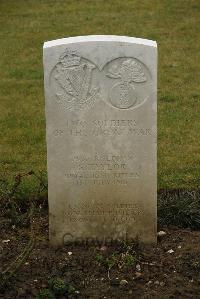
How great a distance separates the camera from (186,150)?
24.2ft

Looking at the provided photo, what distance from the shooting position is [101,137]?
5.11m

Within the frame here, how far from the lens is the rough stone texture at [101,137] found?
4.95 meters

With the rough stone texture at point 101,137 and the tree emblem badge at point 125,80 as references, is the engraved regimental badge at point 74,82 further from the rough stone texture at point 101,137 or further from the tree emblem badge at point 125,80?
the tree emblem badge at point 125,80

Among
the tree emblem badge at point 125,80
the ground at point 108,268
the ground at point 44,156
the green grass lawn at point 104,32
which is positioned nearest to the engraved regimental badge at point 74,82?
the tree emblem badge at point 125,80


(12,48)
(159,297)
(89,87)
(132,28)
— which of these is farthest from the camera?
(132,28)

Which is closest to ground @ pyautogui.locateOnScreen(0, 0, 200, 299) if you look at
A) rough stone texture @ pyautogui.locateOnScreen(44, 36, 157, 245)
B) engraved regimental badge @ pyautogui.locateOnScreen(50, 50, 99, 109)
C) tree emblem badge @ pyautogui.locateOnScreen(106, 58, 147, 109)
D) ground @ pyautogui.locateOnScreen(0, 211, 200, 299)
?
ground @ pyautogui.locateOnScreen(0, 211, 200, 299)

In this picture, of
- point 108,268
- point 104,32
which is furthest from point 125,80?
point 104,32

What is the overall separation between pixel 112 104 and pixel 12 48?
23.3 ft

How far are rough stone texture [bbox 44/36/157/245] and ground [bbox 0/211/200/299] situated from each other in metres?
0.14

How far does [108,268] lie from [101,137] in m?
0.96

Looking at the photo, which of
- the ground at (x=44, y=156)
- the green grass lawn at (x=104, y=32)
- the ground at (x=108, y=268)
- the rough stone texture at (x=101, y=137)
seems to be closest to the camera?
the ground at (x=108, y=268)

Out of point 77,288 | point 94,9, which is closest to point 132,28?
point 94,9

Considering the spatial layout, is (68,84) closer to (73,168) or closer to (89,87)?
(89,87)

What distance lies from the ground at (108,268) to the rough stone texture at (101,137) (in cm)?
14
